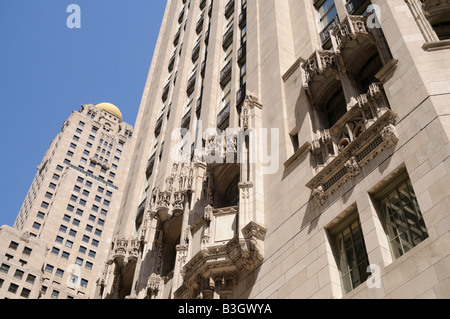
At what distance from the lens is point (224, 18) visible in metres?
46.6

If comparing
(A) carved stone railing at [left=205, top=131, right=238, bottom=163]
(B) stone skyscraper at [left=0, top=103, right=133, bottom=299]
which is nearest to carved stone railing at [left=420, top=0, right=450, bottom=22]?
(A) carved stone railing at [left=205, top=131, right=238, bottom=163]

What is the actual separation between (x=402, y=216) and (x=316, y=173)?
4962mm

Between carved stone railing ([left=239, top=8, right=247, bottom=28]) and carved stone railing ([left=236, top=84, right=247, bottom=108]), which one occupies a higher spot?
carved stone railing ([left=239, top=8, right=247, bottom=28])

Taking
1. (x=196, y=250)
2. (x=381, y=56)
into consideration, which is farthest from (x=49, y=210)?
(x=381, y=56)

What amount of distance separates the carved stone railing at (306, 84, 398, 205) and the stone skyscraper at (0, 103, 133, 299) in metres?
74.6

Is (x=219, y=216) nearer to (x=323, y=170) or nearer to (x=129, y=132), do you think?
(x=323, y=170)

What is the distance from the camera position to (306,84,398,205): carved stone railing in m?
17.7

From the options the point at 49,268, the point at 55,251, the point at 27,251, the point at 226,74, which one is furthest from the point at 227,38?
the point at 55,251

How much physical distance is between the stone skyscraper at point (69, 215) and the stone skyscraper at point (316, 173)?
6314 cm

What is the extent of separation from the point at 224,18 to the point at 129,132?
119164mm

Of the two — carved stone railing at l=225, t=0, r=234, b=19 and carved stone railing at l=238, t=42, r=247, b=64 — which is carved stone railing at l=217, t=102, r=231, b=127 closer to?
carved stone railing at l=238, t=42, r=247, b=64

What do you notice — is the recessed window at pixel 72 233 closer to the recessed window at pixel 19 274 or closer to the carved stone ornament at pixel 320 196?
the recessed window at pixel 19 274

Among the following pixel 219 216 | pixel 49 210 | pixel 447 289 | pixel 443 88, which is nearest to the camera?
pixel 447 289

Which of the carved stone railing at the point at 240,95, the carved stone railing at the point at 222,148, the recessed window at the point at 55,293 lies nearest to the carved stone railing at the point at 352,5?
the carved stone railing at the point at 222,148
